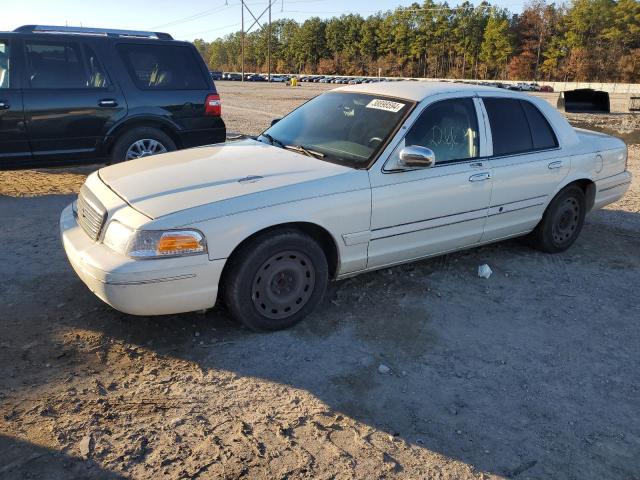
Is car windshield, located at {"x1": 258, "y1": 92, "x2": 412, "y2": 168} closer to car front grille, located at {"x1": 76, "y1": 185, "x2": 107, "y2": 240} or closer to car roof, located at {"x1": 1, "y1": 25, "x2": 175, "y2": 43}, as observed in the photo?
car front grille, located at {"x1": 76, "y1": 185, "x2": 107, "y2": 240}

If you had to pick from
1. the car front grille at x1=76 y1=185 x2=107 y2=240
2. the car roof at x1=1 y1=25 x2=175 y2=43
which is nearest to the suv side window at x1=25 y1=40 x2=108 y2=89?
the car roof at x1=1 y1=25 x2=175 y2=43

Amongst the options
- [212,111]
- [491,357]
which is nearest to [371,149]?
[491,357]

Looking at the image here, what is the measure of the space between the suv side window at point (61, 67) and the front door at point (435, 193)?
14.8 feet

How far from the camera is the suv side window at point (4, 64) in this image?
6426 mm

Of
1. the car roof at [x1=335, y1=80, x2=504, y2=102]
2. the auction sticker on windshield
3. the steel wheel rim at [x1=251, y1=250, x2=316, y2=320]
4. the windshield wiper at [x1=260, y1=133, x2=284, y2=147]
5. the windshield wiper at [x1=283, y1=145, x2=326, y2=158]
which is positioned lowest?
the steel wheel rim at [x1=251, y1=250, x2=316, y2=320]

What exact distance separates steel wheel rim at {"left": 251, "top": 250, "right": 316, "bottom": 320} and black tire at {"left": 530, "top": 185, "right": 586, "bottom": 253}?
2.80 meters

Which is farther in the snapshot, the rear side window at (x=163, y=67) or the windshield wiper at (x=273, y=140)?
the rear side window at (x=163, y=67)

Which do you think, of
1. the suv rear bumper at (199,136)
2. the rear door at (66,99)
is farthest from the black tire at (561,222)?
the rear door at (66,99)

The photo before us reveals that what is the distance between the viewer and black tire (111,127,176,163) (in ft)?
23.0

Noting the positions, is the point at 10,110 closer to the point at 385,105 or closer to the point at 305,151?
the point at 305,151

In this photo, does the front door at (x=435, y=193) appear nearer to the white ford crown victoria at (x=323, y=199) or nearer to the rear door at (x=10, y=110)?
the white ford crown victoria at (x=323, y=199)

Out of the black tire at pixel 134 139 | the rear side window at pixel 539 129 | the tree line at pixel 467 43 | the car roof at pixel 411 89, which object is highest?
the tree line at pixel 467 43

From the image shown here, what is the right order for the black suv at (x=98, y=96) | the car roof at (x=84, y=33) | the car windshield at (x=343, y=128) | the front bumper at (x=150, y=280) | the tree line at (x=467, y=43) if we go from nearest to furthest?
the front bumper at (x=150, y=280), the car windshield at (x=343, y=128), the black suv at (x=98, y=96), the car roof at (x=84, y=33), the tree line at (x=467, y=43)

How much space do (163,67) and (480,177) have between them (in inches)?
188
